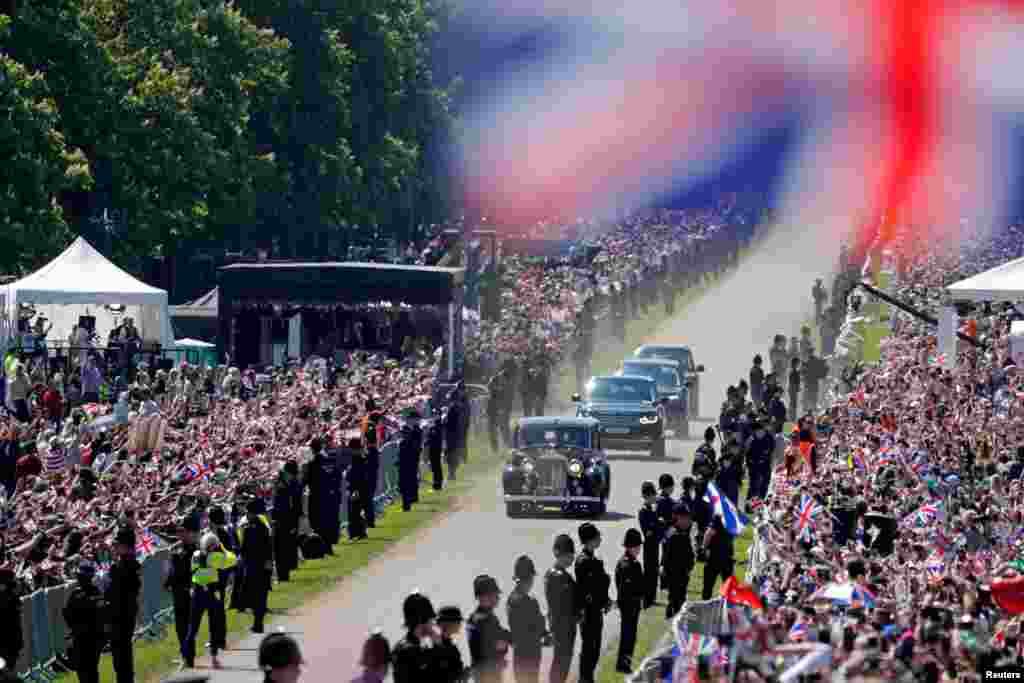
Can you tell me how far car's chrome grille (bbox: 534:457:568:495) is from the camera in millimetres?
43219

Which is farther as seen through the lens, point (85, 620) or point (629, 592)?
point (629, 592)

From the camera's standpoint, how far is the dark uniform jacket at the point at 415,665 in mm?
19344

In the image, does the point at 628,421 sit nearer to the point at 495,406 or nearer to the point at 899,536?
the point at 495,406

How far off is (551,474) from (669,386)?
52.2 ft

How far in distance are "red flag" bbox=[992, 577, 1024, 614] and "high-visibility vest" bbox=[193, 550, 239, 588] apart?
9.97m

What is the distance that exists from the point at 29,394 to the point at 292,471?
12.3 meters

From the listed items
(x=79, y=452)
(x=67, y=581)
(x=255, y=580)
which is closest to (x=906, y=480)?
(x=255, y=580)

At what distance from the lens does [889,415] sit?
41.4 meters

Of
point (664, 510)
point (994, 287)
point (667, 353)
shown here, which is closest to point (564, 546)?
point (664, 510)

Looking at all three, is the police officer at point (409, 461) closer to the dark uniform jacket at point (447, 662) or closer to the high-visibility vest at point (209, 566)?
the high-visibility vest at point (209, 566)

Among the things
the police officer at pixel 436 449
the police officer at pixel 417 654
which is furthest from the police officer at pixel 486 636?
the police officer at pixel 436 449

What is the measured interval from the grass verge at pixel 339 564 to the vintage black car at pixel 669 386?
3.88m

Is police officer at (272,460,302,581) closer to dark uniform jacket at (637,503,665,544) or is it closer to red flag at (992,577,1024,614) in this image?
dark uniform jacket at (637,503,665,544)

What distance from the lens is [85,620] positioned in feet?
88.1
